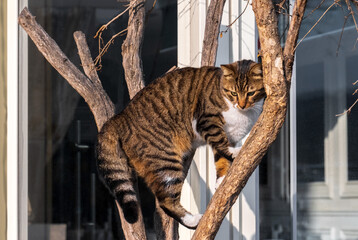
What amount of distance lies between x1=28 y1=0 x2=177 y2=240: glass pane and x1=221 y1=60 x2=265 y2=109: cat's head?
841 millimetres

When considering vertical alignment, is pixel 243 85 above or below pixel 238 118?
above

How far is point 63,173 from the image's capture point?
11.7 feet

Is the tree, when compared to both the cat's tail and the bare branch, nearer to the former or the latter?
the bare branch

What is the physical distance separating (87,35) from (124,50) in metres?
0.72

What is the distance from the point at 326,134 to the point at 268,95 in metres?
1.49

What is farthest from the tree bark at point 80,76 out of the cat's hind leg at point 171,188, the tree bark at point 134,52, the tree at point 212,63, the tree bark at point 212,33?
the tree bark at point 212,33

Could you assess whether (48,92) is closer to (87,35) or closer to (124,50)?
(87,35)

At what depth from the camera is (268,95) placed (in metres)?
2.15

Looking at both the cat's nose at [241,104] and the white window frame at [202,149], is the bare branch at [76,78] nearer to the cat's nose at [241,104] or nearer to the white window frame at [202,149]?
the cat's nose at [241,104]

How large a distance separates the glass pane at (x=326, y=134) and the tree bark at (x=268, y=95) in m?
1.35

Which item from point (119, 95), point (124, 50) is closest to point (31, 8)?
point (119, 95)

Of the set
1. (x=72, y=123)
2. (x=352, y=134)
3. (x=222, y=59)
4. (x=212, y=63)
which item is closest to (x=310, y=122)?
(x=352, y=134)

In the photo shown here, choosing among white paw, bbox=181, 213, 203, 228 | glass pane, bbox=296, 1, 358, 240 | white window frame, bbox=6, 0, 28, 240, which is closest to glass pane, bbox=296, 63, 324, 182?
glass pane, bbox=296, 1, 358, 240

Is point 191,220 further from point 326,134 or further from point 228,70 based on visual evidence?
point 326,134
